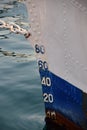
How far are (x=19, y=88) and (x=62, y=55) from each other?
303 cm

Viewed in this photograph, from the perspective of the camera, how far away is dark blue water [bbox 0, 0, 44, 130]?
252 inches

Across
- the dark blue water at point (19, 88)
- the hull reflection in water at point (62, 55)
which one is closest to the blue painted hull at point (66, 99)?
the hull reflection in water at point (62, 55)

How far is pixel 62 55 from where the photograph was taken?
5012 millimetres

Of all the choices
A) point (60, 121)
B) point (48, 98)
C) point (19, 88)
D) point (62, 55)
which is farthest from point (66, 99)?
point (19, 88)

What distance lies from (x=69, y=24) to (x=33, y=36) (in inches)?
36.9

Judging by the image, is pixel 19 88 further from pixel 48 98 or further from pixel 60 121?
pixel 60 121

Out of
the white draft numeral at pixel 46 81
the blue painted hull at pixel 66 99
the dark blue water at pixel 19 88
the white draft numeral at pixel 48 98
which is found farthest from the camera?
the dark blue water at pixel 19 88

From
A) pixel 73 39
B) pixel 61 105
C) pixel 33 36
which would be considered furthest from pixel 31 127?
pixel 73 39

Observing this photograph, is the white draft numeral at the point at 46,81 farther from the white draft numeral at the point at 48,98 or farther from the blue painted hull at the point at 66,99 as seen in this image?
the white draft numeral at the point at 48,98

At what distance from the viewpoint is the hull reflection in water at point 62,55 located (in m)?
4.58

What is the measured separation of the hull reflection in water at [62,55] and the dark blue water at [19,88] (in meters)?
0.74

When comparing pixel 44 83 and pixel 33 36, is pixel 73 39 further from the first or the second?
pixel 44 83

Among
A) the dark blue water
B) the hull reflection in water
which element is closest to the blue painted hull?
the hull reflection in water

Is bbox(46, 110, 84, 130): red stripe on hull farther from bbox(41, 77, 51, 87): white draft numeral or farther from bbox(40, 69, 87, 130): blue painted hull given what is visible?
bbox(41, 77, 51, 87): white draft numeral
